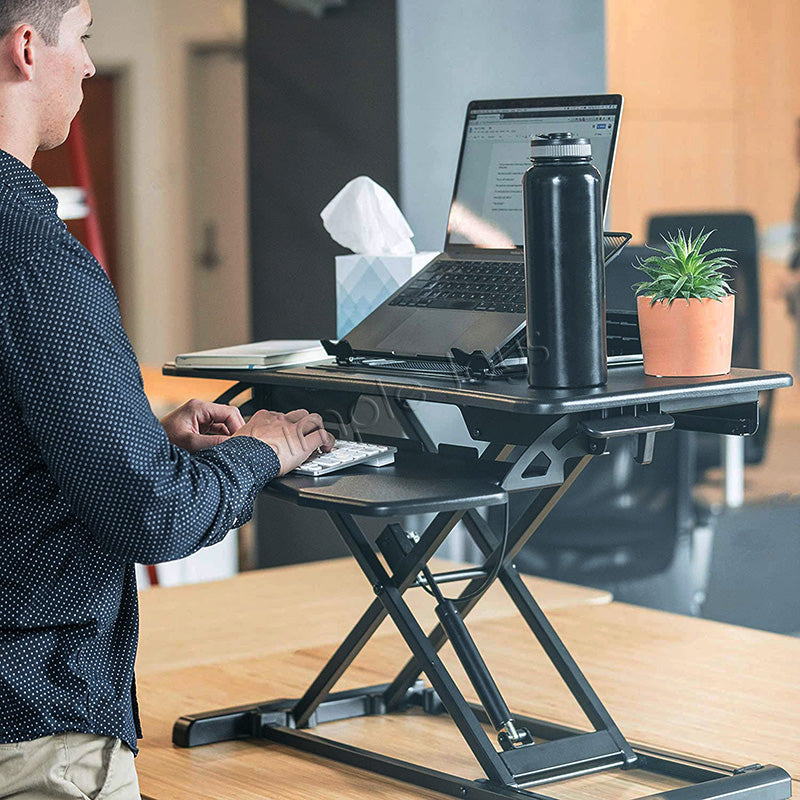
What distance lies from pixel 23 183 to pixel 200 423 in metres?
0.41

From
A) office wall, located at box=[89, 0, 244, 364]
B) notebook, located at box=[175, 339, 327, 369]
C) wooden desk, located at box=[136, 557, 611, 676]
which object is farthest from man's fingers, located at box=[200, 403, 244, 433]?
office wall, located at box=[89, 0, 244, 364]

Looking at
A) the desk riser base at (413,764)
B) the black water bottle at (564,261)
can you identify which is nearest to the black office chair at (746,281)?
the desk riser base at (413,764)

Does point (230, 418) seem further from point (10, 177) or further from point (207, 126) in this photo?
point (207, 126)

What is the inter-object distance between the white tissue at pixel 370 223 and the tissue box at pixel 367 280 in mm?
55

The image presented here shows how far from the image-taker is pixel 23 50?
4.43 ft

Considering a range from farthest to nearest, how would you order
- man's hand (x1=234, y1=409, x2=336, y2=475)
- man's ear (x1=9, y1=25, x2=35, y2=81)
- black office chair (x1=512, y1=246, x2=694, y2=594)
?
black office chair (x1=512, y1=246, x2=694, y2=594) < man's hand (x1=234, y1=409, x2=336, y2=475) < man's ear (x1=9, y1=25, x2=35, y2=81)

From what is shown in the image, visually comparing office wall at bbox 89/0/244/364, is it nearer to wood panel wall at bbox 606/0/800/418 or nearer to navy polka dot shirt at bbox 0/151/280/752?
wood panel wall at bbox 606/0/800/418

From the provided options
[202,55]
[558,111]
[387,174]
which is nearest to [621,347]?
[558,111]

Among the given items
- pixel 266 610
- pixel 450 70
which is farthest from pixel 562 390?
pixel 450 70

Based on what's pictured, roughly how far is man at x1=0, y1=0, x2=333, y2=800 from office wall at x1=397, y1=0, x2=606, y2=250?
1681 mm

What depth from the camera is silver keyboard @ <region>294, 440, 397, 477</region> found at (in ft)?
4.87

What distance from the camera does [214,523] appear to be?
134cm

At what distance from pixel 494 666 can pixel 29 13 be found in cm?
122

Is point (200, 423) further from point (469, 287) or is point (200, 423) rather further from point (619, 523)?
point (619, 523)
